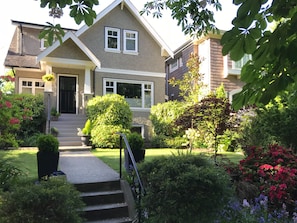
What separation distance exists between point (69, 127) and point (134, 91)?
18.4ft

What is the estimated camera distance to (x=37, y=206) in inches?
123

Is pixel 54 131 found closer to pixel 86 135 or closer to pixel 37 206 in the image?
pixel 86 135

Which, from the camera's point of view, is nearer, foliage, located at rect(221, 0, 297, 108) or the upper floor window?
foliage, located at rect(221, 0, 297, 108)

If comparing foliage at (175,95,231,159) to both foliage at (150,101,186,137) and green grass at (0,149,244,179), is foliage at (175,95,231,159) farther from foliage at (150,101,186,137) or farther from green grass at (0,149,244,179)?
foliage at (150,101,186,137)

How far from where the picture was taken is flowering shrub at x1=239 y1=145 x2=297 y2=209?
464 centimetres

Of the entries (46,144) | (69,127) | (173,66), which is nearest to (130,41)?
(173,66)

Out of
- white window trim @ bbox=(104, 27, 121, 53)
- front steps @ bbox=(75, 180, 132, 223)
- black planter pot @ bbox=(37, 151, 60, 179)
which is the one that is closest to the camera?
front steps @ bbox=(75, 180, 132, 223)

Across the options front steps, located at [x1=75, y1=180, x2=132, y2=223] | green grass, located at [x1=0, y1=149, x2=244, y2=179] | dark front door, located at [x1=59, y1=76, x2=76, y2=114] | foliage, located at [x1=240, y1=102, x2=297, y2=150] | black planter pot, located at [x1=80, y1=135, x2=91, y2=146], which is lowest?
front steps, located at [x1=75, y1=180, x2=132, y2=223]

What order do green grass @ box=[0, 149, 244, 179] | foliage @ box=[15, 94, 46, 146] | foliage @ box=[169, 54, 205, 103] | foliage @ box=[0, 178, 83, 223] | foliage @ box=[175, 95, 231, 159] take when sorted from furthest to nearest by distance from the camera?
foliage @ box=[169, 54, 205, 103] < foliage @ box=[15, 94, 46, 146] < foliage @ box=[175, 95, 231, 159] < green grass @ box=[0, 149, 244, 179] < foliage @ box=[0, 178, 83, 223]

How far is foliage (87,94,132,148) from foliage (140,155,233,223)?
8886mm

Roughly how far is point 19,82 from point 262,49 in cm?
1788

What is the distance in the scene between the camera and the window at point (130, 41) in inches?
707

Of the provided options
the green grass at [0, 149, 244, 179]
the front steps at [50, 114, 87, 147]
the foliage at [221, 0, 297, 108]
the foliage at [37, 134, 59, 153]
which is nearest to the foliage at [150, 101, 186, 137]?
the front steps at [50, 114, 87, 147]

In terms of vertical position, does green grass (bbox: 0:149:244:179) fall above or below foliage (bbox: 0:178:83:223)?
below
